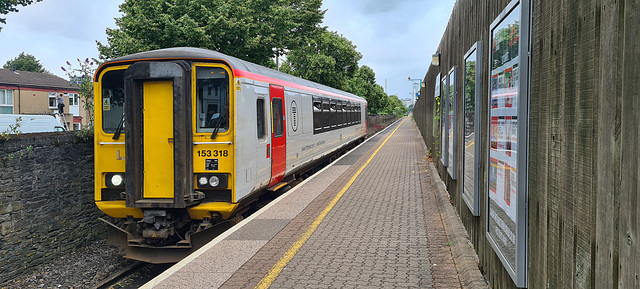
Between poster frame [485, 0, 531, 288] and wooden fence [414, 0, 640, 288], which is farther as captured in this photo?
poster frame [485, 0, 531, 288]

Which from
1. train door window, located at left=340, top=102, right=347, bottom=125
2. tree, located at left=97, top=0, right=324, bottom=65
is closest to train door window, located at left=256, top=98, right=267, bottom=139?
train door window, located at left=340, top=102, right=347, bottom=125

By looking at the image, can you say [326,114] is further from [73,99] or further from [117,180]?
[73,99]

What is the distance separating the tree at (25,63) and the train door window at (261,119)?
72736 millimetres

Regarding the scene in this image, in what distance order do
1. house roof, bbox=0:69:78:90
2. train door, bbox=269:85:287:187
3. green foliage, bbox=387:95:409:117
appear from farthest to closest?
green foliage, bbox=387:95:409:117, house roof, bbox=0:69:78:90, train door, bbox=269:85:287:187

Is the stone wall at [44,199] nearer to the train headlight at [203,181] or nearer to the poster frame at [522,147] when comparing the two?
the train headlight at [203,181]

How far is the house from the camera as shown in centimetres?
3672

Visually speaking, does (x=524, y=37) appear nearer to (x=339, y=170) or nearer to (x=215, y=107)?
(x=215, y=107)

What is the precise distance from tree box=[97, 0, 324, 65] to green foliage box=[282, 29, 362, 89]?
28.8ft

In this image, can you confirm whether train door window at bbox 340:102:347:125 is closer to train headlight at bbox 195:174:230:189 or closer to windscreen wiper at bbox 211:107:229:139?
windscreen wiper at bbox 211:107:229:139

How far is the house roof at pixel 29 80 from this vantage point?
122 ft

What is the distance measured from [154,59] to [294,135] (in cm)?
446

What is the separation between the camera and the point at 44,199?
9859mm

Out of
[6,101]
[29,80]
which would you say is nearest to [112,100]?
[6,101]

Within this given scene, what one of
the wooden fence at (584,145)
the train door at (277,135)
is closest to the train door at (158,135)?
the train door at (277,135)
